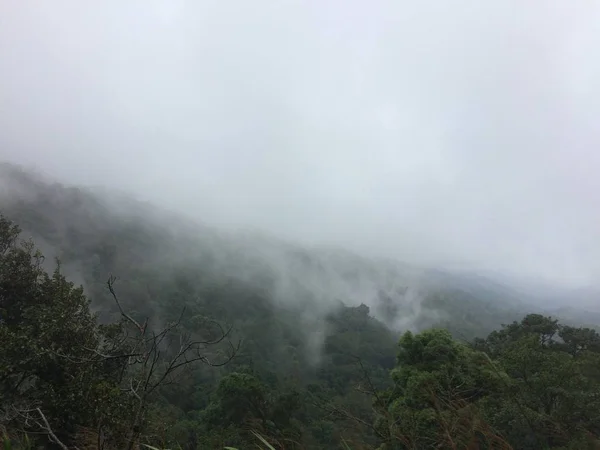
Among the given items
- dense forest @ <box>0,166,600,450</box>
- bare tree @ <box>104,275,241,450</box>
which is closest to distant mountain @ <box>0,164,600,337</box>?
dense forest @ <box>0,166,600,450</box>

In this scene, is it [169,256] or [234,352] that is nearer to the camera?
[234,352]

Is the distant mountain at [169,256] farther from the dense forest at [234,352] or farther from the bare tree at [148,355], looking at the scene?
the bare tree at [148,355]

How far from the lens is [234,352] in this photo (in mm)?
5680

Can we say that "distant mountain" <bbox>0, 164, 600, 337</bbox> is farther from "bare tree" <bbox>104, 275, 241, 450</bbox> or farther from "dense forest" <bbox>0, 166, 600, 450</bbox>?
"bare tree" <bbox>104, 275, 241, 450</bbox>

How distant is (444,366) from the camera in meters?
22.4

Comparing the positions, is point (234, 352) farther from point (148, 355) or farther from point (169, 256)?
point (169, 256)

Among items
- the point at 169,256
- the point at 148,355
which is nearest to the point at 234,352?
the point at 148,355

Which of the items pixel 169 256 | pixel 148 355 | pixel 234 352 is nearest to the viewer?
pixel 148 355

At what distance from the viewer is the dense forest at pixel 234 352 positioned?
5699 mm

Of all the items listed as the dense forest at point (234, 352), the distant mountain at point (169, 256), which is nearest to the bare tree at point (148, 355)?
the dense forest at point (234, 352)

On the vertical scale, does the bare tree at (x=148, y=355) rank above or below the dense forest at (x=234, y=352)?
above

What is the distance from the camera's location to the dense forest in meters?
5.70

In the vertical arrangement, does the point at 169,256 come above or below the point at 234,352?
below

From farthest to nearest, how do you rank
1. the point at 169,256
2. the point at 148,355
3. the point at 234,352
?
the point at 169,256
the point at 234,352
the point at 148,355
